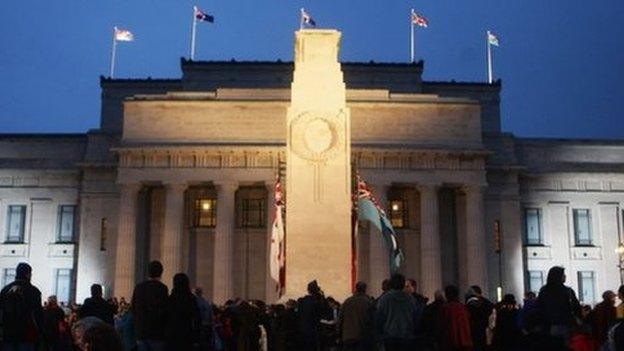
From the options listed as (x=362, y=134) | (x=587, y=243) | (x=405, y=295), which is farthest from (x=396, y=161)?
(x=405, y=295)

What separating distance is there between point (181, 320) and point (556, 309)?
19.8 ft

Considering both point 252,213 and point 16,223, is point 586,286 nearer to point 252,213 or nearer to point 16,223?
point 252,213

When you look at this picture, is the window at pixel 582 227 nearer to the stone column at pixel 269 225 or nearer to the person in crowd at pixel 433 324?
the stone column at pixel 269 225

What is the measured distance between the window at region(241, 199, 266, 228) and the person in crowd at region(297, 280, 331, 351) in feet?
128

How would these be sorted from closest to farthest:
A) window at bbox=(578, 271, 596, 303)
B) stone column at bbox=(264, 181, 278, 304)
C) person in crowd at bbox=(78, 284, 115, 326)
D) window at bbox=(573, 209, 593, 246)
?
person in crowd at bbox=(78, 284, 115, 326)
stone column at bbox=(264, 181, 278, 304)
window at bbox=(578, 271, 596, 303)
window at bbox=(573, 209, 593, 246)

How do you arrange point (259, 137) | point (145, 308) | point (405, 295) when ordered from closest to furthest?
point (145, 308) < point (405, 295) < point (259, 137)

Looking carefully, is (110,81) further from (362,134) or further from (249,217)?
(362,134)

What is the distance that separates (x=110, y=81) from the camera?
209 feet

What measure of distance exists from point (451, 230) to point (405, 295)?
1703 inches

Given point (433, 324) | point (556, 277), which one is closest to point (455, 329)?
point (433, 324)

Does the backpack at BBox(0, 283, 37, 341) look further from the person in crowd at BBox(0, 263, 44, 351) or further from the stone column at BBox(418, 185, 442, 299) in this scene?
the stone column at BBox(418, 185, 442, 299)

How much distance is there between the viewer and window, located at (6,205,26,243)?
189ft

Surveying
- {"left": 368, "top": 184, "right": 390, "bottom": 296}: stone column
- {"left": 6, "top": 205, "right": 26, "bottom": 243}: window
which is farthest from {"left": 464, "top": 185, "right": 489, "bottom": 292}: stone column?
{"left": 6, "top": 205, "right": 26, "bottom": 243}: window

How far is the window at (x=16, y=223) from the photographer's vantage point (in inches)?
2272
